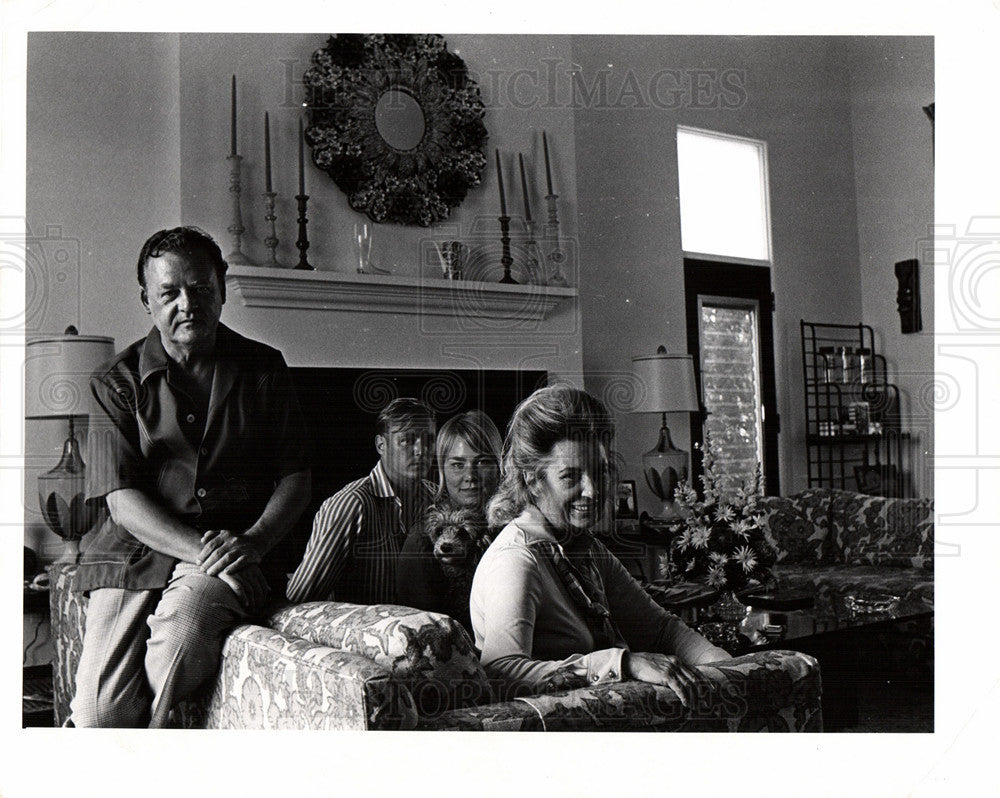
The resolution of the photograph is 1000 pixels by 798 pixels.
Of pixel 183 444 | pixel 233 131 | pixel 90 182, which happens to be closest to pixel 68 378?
pixel 183 444

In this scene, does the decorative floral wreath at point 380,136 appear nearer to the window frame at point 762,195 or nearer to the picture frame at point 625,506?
the window frame at point 762,195

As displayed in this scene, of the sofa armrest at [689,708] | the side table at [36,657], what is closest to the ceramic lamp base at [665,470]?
the sofa armrest at [689,708]

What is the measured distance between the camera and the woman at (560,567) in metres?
2.04

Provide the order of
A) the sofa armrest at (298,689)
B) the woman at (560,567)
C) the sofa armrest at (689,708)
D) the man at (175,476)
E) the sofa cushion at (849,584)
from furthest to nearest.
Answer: the sofa cushion at (849,584) < the man at (175,476) < the woman at (560,567) < the sofa armrest at (689,708) < the sofa armrest at (298,689)

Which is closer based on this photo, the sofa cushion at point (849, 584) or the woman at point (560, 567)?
the woman at point (560, 567)

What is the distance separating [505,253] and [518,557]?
729 mm

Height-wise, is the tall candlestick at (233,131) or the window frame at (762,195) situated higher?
the tall candlestick at (233,131)

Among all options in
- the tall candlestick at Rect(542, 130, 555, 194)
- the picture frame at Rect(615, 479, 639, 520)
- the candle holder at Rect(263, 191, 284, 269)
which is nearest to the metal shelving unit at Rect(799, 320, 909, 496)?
the picture frame at Rect(615, 479, 639, 520)

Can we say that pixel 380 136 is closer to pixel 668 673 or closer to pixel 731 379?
pixel 731 379

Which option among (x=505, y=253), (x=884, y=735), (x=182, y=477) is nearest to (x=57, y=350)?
(x=182, y=477)

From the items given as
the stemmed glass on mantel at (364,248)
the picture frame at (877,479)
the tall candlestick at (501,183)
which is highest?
the tall candlestick at (501,183)

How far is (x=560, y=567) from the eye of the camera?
212 centimetres

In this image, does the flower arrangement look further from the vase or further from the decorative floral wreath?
the decorative floral wreath

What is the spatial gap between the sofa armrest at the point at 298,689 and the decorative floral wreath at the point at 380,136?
3.52ft
